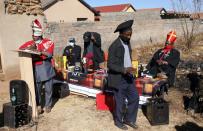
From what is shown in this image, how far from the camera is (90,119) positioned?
22.8 ft

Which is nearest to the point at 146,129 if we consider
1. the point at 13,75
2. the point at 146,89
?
the point at 146,89

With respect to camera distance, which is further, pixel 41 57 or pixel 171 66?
pixel 171 66

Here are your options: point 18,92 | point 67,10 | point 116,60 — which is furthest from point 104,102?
point 67,10

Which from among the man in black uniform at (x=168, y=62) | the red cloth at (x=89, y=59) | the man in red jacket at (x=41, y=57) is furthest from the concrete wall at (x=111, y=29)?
the man in black uniform at (x=168, y=62)

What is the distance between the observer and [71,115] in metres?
7.21

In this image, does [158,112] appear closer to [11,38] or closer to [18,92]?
[18,92]

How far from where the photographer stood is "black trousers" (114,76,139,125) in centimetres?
623

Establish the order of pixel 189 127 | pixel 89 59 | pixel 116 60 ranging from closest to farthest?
pixel 116 60, pixel 189 127, pixel 89 59

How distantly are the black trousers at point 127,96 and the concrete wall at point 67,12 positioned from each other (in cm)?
2141

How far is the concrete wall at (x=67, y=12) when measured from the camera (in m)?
27.4

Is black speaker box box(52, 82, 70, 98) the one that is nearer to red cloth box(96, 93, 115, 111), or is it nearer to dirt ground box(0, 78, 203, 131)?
dirt ground box(0, 78, 203, 131)

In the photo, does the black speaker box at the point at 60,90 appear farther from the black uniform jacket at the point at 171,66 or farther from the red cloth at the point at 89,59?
the black uniform jacket at the point at 171,66

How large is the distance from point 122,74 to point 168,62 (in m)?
1.87

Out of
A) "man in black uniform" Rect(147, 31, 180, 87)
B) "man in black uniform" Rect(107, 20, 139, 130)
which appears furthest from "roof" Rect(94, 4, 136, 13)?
"man in black uniform" Rect(107, 20, 139, 130)
